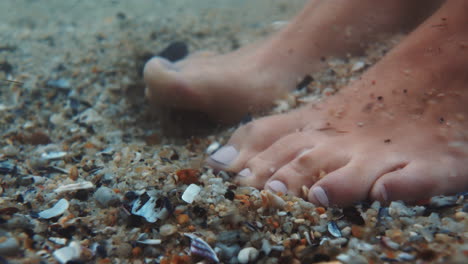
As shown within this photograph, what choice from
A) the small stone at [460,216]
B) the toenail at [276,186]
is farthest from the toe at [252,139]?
the small stone at [460,216]

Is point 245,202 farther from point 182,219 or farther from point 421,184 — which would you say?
point 421,184

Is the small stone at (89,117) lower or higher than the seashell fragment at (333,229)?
higher

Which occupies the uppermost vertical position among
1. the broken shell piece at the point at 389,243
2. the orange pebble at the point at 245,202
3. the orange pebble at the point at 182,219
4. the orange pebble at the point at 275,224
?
the broken shell piece at the point at 389,243

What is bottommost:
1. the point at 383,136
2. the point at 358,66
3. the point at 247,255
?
the point at 247,255

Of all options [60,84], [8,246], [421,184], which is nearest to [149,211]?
[8,246]

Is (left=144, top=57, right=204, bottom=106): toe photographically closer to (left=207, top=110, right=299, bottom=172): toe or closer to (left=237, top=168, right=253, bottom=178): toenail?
(left=207, top=110, right=299, bottom=172): toe

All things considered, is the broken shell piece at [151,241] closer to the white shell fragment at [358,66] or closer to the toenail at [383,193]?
the toenail at [383,193]

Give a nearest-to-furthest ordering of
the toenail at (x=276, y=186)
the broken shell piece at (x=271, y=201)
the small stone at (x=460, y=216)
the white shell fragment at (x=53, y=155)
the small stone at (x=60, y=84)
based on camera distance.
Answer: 1. the small stone at (x=460, y=216)
2. the broken shell piece at (x=271, y=201)
3. the toenail at (x=276, y=186)
4. the white shell fragment at (x=53, y=155)
5. the small stone at (x=60, y=84)
